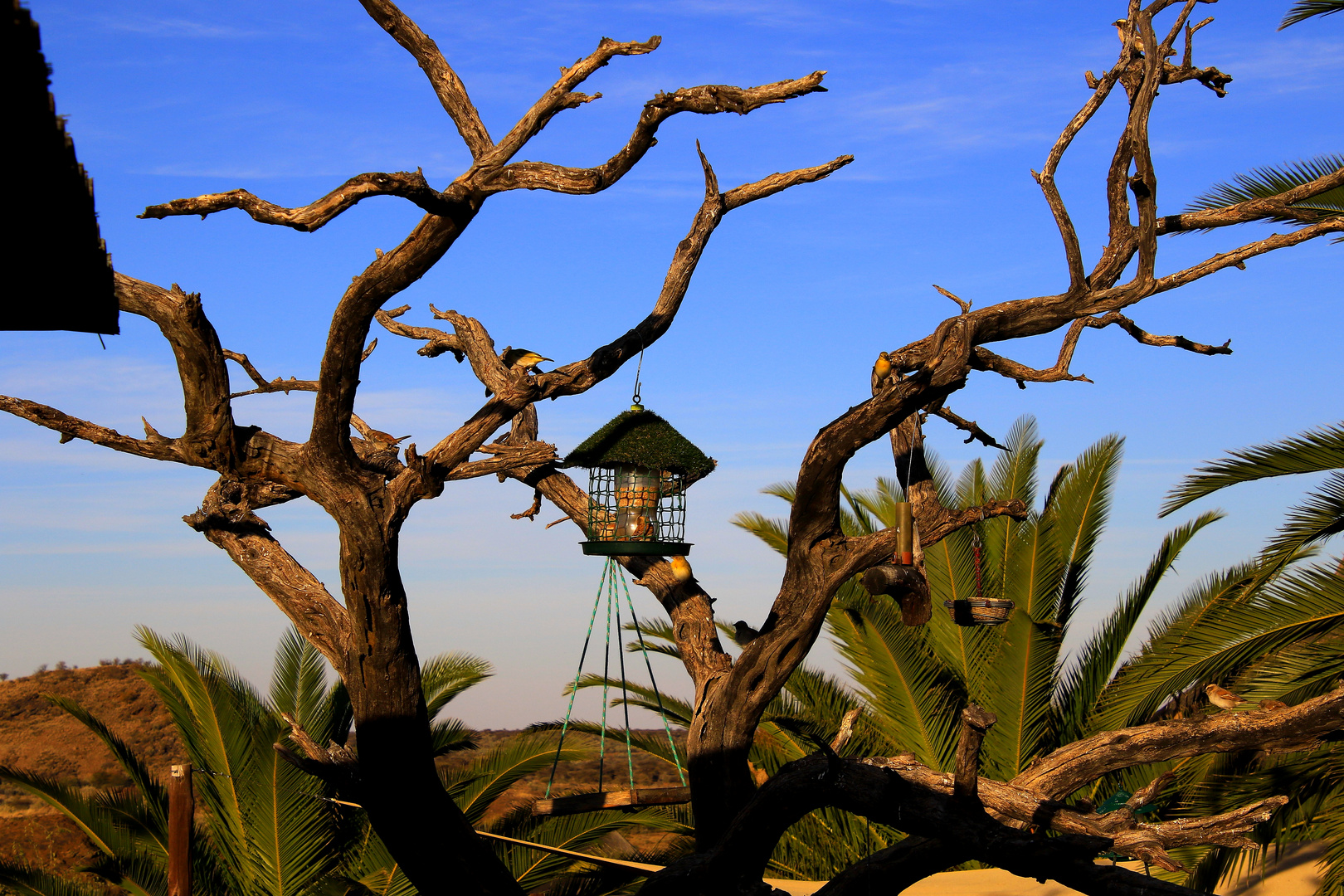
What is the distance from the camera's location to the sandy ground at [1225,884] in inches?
467

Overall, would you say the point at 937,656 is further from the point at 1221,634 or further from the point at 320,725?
the point at 320,725

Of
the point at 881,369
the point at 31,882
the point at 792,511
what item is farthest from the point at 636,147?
the point at 31,882

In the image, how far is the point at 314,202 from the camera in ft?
17.1

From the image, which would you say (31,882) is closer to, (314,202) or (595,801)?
(595,801)

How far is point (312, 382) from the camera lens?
7.41 meters

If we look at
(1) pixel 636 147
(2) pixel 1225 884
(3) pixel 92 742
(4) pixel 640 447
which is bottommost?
(3) pixel 92 742

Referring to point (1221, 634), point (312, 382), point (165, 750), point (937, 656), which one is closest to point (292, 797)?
point (312, 382)

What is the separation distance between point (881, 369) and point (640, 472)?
157 centimetres

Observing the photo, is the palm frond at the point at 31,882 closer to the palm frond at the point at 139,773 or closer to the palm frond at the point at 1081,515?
the palm frond at the point at 139,773

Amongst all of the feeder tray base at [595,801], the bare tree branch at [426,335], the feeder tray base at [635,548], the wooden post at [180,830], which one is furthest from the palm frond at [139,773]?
the feeder tray base at [635,548]

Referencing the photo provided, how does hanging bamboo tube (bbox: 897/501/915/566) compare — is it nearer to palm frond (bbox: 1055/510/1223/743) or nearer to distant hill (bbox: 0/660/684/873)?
palm frond (bbox: 1055/510/1223/743)

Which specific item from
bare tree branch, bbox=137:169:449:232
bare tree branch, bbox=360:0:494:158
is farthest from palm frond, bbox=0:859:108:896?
bare tree branch, bbox=360:0:494:158

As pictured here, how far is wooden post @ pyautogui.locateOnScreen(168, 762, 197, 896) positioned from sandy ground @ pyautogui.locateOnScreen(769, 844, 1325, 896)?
20.4ft

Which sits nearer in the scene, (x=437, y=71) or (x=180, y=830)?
(x=437, y=71)
